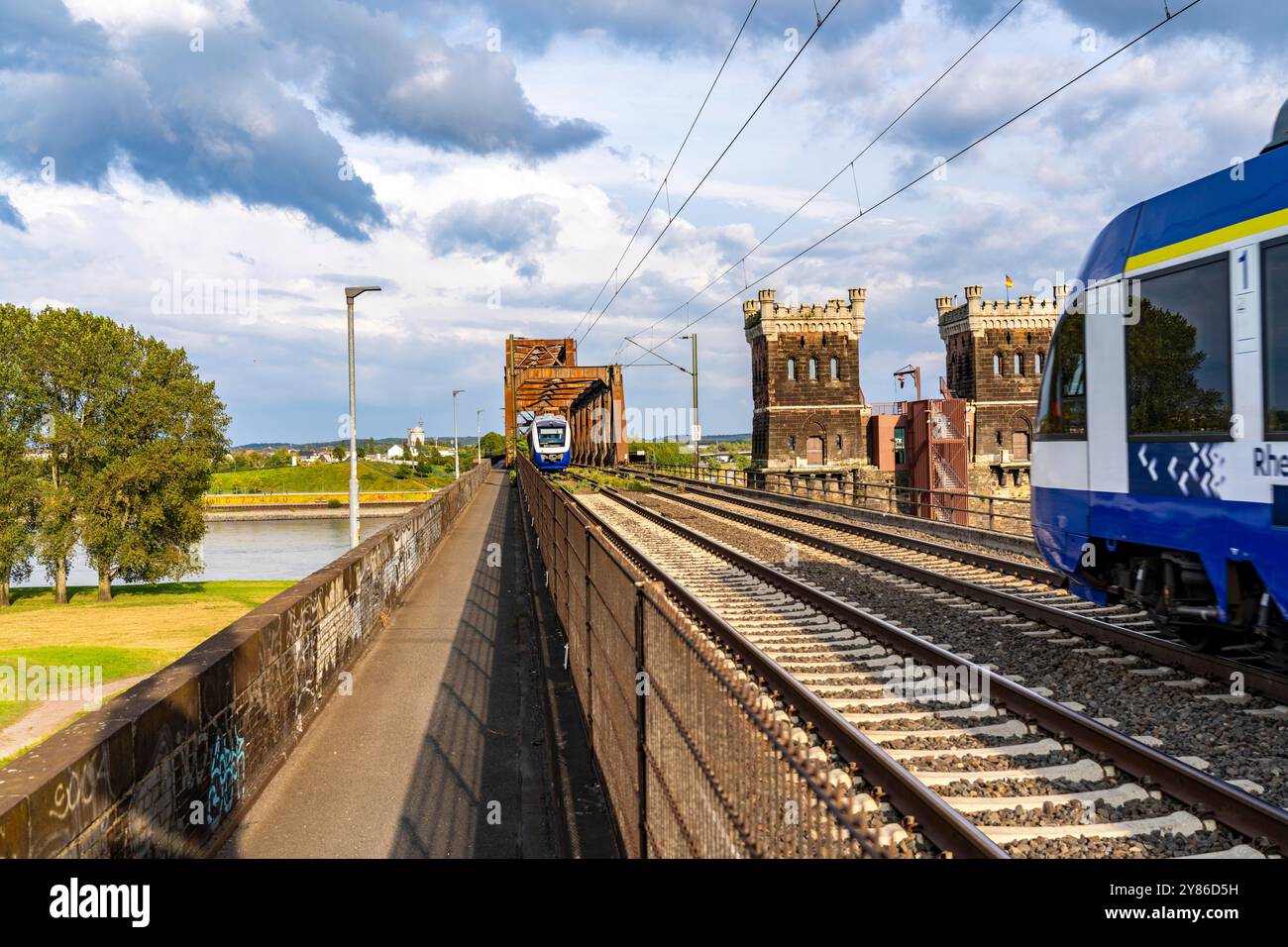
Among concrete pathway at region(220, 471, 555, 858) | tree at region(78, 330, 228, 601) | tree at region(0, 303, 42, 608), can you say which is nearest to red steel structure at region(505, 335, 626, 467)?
tree at region(78, 330, 228, 601)

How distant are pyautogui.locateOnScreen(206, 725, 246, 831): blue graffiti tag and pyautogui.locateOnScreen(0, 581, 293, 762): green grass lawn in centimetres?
1615

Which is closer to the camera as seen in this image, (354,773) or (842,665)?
(354,773)

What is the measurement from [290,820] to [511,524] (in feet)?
94.7

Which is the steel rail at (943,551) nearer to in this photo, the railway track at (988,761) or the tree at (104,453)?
the railway track at (988,761)

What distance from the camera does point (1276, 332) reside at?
6832 millimetres

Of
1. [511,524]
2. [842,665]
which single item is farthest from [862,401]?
[842,665]

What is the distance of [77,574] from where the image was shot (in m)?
82.4

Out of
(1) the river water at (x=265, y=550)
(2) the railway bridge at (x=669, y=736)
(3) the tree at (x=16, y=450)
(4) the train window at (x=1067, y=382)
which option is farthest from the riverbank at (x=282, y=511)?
(4) the train window at (x=1067, y=382)

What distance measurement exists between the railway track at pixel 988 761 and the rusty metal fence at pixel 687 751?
725 mm

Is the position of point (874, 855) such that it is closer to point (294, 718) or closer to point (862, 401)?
point (294, 718)

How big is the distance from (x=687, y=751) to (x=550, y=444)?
196 feet

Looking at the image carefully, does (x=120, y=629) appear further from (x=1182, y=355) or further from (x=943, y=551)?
(x=1182, y=355)

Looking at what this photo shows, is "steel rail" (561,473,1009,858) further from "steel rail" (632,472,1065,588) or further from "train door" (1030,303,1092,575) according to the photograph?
"steel rail" (632,472,1065,588)
